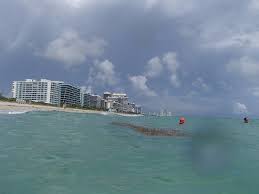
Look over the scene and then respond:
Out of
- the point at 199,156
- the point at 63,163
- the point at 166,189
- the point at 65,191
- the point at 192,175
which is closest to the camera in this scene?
the point at 65,191

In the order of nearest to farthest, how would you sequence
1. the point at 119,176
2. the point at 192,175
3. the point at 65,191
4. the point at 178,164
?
the point at 65,191
the point at 119,176
the point at 192,175
the point at 178,164

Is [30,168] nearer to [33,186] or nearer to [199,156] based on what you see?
[33,186]

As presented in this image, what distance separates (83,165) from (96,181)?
4573 millimetres

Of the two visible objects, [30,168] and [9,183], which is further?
[30,168]

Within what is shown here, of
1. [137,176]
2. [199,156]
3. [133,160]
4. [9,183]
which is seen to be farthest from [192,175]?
[9,183]

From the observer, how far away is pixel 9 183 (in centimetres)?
1686

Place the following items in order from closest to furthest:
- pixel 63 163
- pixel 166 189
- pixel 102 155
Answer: pixel 166 189, pixel 63 163, pixel 102 155

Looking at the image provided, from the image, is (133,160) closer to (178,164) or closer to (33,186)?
(178,164)

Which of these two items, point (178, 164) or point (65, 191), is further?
point (178, 164)

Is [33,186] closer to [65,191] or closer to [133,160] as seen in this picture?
[65,191]

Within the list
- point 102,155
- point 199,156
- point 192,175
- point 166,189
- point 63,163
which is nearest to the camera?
point 166,189

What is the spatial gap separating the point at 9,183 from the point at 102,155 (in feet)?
37.4

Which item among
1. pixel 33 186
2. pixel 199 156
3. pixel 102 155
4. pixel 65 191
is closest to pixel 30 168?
pixel 33 186

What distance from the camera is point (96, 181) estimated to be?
59.5 feet
